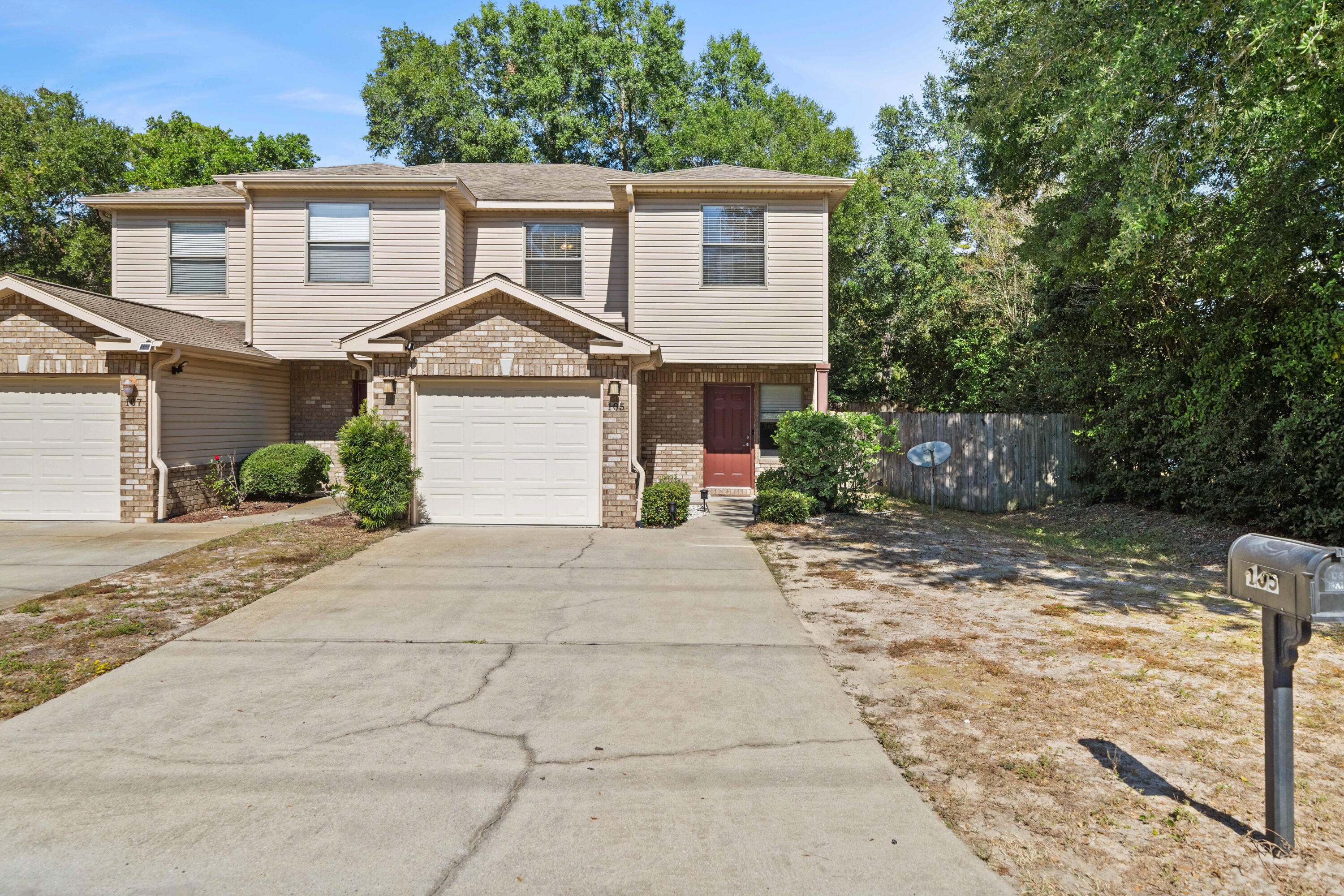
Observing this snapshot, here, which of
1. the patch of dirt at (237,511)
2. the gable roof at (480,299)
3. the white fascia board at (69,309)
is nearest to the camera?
the gable roof at (480,299)

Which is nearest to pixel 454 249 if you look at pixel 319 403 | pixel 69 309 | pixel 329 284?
pixel 329 284

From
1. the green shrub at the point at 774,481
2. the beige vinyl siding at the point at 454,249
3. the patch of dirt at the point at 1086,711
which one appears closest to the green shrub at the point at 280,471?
the beige vinyl siding at the point at 454,249

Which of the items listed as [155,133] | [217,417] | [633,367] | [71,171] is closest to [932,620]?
[633,367]

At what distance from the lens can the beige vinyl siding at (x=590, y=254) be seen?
15.8 m

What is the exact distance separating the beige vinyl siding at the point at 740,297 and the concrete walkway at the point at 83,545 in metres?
6.81

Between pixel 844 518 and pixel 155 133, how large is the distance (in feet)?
94.1

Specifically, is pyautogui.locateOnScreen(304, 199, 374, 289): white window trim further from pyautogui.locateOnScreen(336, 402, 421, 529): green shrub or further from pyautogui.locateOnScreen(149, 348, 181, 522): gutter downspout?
pyautogui.locateOnScreen(336, 402, 421, 529): green shrub

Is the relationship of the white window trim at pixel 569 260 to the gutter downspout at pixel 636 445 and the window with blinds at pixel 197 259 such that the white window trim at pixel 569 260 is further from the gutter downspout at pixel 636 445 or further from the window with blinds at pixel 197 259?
the window with blinds at pixel 197 259

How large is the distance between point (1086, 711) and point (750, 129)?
869 inches

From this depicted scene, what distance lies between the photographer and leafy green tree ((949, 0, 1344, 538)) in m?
8.38

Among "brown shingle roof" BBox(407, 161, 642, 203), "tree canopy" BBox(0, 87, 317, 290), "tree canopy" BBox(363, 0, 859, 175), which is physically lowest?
"brown shingle roof" BBox(407, 161, 642, 203)

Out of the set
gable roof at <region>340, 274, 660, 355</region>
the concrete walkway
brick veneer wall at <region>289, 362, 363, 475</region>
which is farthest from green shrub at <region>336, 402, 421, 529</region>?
brick veneer wall at <region>289, 362, 363, 475</region>

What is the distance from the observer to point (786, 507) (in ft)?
39.1

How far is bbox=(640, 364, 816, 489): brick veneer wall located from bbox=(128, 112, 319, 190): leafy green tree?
59.8ft
